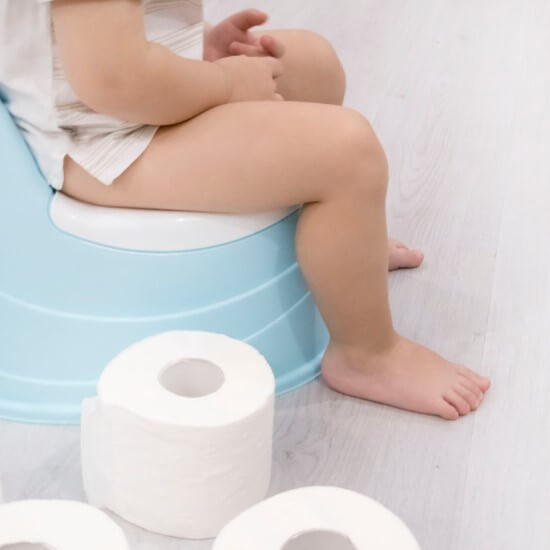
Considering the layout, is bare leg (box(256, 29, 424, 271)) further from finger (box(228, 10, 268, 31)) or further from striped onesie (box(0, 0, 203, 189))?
striped onesie (box(0, 0, 203, 189))

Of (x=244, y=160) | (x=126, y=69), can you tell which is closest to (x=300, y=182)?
(x=244, y=160)

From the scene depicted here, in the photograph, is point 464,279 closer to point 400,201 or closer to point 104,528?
point 400,201

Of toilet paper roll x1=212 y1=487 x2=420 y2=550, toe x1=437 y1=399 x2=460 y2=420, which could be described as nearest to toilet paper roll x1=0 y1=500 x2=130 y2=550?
toilet paper roll x1=212 y1=487 x2=420 y2=550

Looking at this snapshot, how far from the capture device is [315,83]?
1188mm

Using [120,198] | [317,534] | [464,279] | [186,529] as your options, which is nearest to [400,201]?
[464,279]

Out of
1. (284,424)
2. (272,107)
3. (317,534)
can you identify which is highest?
(272,107)

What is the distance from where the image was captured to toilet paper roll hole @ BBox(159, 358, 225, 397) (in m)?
0.88

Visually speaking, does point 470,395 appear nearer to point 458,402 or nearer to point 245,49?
point 458,402

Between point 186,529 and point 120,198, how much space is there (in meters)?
0.33

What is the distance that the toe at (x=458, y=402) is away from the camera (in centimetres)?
103

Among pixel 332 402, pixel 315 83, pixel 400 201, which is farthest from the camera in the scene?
pixel 400 201

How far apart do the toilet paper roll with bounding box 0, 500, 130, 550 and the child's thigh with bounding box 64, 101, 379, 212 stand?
38cm

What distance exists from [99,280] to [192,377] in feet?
0.53

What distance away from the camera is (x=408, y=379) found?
1.04m
